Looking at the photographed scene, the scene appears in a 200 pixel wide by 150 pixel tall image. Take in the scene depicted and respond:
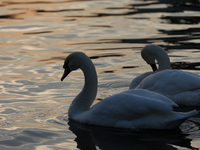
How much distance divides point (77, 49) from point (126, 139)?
7136 millimetres

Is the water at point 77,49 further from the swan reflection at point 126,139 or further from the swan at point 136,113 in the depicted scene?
the swan at point 136,113

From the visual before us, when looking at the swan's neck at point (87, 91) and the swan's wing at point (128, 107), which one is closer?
the swan's wing at point (128, 107)

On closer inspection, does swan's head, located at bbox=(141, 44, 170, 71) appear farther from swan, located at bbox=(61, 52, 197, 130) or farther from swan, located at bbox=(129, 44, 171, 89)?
swan, located at bbox=(61, 52, 197, 130)

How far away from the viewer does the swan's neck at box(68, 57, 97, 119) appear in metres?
7.58

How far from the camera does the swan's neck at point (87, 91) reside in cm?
758

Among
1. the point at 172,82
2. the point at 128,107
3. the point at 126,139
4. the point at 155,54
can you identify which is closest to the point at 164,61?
the point at 155,54

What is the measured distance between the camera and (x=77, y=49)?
13.5 m

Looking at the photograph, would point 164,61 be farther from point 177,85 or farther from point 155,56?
point 177,85

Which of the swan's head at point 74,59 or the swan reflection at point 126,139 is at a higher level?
the swan's head at point 74,59

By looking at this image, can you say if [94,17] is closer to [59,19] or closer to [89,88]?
[59,19]

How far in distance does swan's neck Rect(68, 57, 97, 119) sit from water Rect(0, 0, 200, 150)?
0.93 feet

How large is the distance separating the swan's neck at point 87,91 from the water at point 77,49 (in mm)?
283

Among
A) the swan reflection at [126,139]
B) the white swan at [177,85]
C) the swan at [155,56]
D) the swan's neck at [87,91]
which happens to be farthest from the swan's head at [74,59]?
the swan at [155,56]

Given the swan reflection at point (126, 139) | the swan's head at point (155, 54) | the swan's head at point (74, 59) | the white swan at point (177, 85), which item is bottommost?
the swan reflection at point (126, 139)
